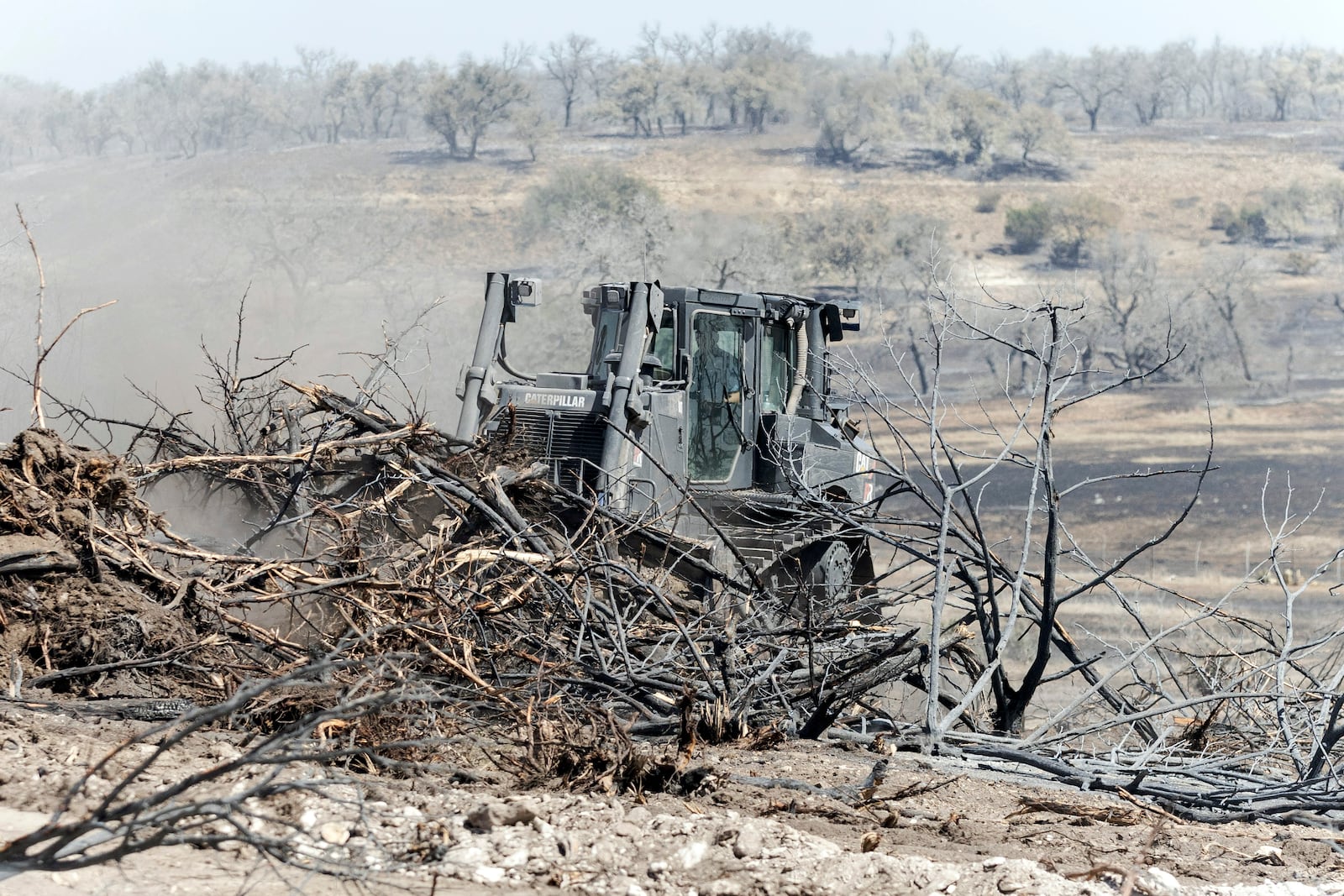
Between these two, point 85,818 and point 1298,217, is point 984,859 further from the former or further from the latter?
point 1298,217

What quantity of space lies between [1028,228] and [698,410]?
42153 mm

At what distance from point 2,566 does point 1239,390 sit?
35250 millimetres

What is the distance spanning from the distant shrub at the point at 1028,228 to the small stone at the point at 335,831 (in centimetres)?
4774

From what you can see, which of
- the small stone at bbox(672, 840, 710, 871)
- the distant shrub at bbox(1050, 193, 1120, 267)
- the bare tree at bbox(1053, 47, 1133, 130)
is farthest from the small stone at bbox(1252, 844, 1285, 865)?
the bare tree at bbox(1053, 47, 1133, 130)

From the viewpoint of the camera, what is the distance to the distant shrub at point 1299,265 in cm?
4638

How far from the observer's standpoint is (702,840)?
4.19m

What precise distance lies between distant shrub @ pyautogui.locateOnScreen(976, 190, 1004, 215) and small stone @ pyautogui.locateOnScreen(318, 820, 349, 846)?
51381 millimetres

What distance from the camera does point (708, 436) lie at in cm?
1047

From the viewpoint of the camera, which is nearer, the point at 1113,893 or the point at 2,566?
the point at 1113,893

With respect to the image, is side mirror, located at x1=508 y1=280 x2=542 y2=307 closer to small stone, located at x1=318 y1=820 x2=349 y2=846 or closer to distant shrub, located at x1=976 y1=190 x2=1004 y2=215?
small stone, located at x1=318 y1=820 x2=349 y2=846

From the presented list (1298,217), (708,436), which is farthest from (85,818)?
(1298,217)

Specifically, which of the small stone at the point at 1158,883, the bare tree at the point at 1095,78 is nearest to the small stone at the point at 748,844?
the small stone at the point at 1158,883

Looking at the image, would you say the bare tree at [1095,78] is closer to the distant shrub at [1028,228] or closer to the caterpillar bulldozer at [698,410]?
the distant shrub at [1028,228]

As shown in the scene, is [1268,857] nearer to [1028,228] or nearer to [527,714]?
[527,714]
